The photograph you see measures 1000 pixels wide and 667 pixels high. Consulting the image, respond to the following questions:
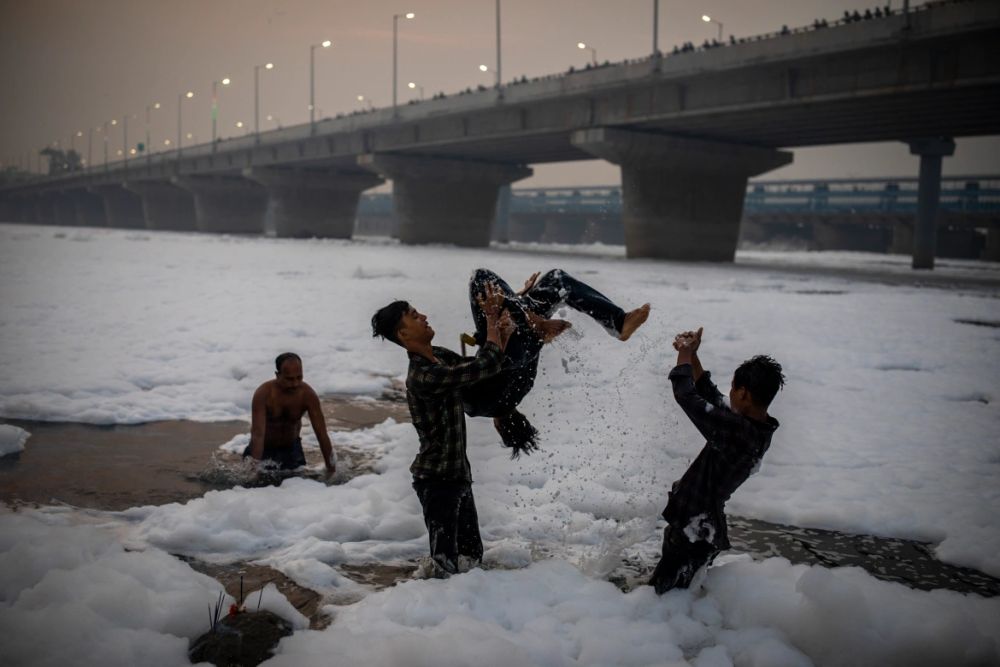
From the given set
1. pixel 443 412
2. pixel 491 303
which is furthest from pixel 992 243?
pixel 443 412

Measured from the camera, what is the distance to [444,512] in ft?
14.3

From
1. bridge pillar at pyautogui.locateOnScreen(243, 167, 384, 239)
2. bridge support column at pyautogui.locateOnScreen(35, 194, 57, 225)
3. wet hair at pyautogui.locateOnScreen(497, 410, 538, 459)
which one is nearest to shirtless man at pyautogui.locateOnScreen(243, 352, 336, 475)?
wet hair at pyautogui.locateOnScreen(497, 410, 538, 459)

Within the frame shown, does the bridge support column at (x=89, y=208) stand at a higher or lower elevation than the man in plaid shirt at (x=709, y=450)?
higher

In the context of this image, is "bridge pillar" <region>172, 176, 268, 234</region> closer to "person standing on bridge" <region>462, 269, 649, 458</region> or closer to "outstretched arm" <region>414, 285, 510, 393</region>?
"person standing on bridge" <region>462, 269, 649, 458</region>

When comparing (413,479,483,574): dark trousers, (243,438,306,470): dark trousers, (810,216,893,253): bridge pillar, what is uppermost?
(810,216,893,253): bridge pillar

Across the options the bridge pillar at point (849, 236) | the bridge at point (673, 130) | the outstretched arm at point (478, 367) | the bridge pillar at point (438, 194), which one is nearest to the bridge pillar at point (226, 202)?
the bridge at point (673, 130)

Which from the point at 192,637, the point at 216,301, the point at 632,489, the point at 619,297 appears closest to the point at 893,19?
the point at 619,297

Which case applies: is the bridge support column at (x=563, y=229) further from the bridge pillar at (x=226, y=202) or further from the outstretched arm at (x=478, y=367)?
the outstretched arm at (x=478, y=367)

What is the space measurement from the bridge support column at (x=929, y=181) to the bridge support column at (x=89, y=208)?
10342 cm

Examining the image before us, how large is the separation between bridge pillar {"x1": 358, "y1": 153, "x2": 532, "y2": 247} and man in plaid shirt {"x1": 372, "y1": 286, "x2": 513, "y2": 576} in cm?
4372

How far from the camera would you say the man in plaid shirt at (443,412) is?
4.14 metres

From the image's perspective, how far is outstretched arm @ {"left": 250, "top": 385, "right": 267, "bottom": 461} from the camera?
6.16 m

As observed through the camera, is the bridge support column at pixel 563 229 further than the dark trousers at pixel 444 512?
Yes

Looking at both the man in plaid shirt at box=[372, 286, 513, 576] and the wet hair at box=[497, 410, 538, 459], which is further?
the wet hair at box=[497, 410, 538, 459]
